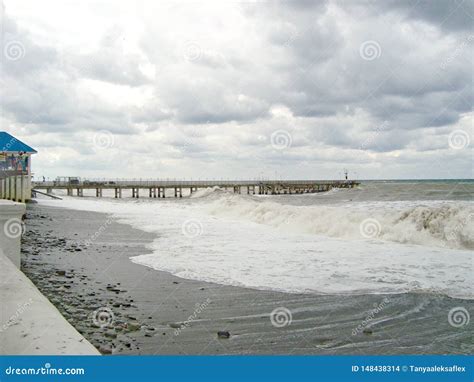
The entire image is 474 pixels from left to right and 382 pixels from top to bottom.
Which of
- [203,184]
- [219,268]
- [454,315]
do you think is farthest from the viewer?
[203,184]


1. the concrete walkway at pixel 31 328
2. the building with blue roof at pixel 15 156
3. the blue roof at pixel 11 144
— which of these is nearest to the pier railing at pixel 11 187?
the building with blue roof at pixel 15 156

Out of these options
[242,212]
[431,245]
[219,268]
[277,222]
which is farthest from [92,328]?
[242,212]

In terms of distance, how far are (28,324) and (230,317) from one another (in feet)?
9.11

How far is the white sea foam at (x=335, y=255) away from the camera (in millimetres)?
8367

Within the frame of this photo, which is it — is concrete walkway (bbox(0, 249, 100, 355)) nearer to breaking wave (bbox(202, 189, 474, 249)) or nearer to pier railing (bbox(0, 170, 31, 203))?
breaking wave (bbox(202, 189, 474, 249))

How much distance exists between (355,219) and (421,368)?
14957 millimetres

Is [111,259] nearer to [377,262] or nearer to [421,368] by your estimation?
[377,262]

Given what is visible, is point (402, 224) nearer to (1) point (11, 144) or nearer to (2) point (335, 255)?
(2) point (335, 255)

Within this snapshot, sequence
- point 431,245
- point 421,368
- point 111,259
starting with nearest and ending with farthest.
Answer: point 421,368 < point 111,259 < point 431,245

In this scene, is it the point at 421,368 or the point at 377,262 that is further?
the point at 377,262

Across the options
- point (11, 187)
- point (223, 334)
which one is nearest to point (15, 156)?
point (11, 187)

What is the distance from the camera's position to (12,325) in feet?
12.8

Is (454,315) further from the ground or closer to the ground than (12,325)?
closer to the ground

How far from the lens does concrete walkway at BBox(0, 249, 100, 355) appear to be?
371 cm
